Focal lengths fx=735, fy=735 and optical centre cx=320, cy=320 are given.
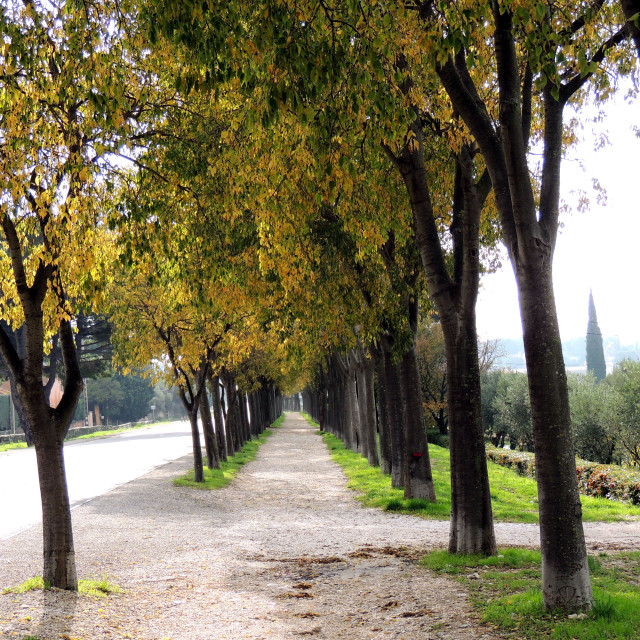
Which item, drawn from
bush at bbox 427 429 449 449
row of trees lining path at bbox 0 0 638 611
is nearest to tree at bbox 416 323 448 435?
bush at bbox 427 429 449 449

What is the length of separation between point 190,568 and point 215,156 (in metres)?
5.74

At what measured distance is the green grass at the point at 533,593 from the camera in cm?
597

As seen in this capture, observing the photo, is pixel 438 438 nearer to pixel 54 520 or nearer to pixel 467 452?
pixel 467 452

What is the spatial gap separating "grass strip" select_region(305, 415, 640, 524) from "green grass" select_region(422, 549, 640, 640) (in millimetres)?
5511

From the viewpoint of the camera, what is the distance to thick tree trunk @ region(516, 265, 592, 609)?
6.50 metres

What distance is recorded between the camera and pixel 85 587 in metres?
8.54

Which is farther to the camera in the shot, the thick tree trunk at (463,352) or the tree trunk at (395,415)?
the tree trunk at (395,415)

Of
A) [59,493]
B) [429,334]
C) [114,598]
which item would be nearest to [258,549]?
[114,598]

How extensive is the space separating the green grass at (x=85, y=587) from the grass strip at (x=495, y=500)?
25.6ft

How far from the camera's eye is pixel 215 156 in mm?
9375

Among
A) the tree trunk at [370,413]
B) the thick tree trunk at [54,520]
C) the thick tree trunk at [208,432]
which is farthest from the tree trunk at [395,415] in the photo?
the thick tree trunk at [54,520]

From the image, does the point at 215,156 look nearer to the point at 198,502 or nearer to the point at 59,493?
the point at 59,493

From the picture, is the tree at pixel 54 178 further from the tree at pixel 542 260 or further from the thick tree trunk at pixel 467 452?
the thick tree trunk at pixel 467 452

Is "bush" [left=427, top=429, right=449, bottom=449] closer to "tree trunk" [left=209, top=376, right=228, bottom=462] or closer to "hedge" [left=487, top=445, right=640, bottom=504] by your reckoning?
"tree trunk" [left=209, top=376, right=228, bottom=462]
